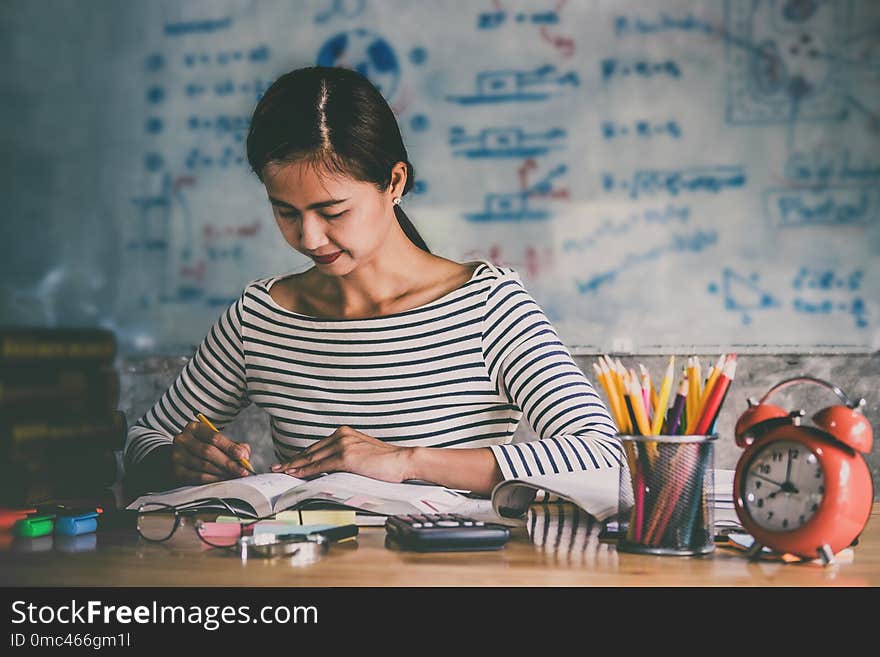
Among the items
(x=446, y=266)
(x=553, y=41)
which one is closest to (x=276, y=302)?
(x=446, y=266)

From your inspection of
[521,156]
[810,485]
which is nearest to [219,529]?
[810,485]

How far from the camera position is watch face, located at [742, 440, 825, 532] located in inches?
28.2

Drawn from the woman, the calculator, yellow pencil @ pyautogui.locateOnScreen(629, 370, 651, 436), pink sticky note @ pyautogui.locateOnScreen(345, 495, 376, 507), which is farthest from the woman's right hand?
yellow pencil @ pyautogui.locateOnScreen(629, 370, 651, 436)

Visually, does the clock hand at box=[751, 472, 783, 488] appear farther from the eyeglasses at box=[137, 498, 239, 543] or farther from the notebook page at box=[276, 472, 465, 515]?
the eyeglasses at box=[137, 498, 239, 543]

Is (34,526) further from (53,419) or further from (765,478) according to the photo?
(53,419)

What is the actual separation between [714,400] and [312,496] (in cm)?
39

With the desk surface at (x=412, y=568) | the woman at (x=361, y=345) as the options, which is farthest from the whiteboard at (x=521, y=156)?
the desk surface at (x=412, y=568)

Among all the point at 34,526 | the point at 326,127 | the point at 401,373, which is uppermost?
the point at 326,127

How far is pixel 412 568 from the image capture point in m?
0.69

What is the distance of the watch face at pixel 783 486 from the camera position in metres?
0.72

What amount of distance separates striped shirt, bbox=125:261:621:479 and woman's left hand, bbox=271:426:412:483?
280 millimetres

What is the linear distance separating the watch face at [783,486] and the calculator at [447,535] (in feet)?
0.68

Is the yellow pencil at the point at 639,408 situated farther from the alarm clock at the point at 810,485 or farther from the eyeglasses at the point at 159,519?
the eyeglasses at the point at 159,519
